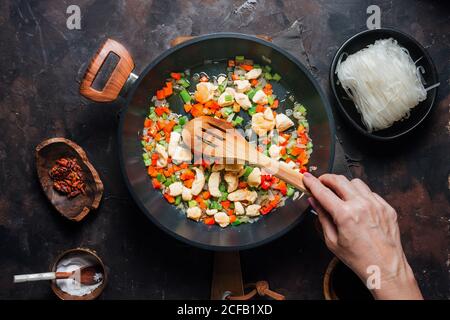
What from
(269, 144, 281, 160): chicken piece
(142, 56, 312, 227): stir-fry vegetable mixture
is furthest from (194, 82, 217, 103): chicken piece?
(269, 144, 281, 160): chicken piece

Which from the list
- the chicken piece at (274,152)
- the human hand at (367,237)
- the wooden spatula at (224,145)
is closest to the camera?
the human hand at (367,237)

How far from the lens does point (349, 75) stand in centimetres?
266

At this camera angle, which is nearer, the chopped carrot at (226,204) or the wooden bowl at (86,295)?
the wooden bowl at (86,295)

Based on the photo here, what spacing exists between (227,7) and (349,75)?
79 centimetres

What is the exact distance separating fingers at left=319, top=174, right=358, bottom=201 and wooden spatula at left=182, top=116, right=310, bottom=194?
21cm

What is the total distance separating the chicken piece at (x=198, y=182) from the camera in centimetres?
265

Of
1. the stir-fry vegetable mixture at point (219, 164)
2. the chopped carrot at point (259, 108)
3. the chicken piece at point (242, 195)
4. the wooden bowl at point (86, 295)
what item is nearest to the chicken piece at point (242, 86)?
the stir-fry vegetable mixture at point (219, 164)

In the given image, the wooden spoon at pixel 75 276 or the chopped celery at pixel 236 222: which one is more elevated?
the chopped celery at pixel 236 222

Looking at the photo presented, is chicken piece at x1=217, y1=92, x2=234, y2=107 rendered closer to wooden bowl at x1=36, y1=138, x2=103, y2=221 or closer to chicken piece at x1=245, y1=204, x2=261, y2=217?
chicken piece at x1=245, y1=204, x2=261, y2=217

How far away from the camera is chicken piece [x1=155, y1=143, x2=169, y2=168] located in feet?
8.73

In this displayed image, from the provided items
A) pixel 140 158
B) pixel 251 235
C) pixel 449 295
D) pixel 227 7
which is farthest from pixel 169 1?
pixel 449 295

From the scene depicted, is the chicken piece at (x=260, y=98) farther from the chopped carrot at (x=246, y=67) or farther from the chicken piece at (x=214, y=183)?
the chicken piece at (x=214, y=183)

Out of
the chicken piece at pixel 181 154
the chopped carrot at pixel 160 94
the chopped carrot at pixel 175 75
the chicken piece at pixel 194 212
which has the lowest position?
the chicken piece at pixel 194 212
